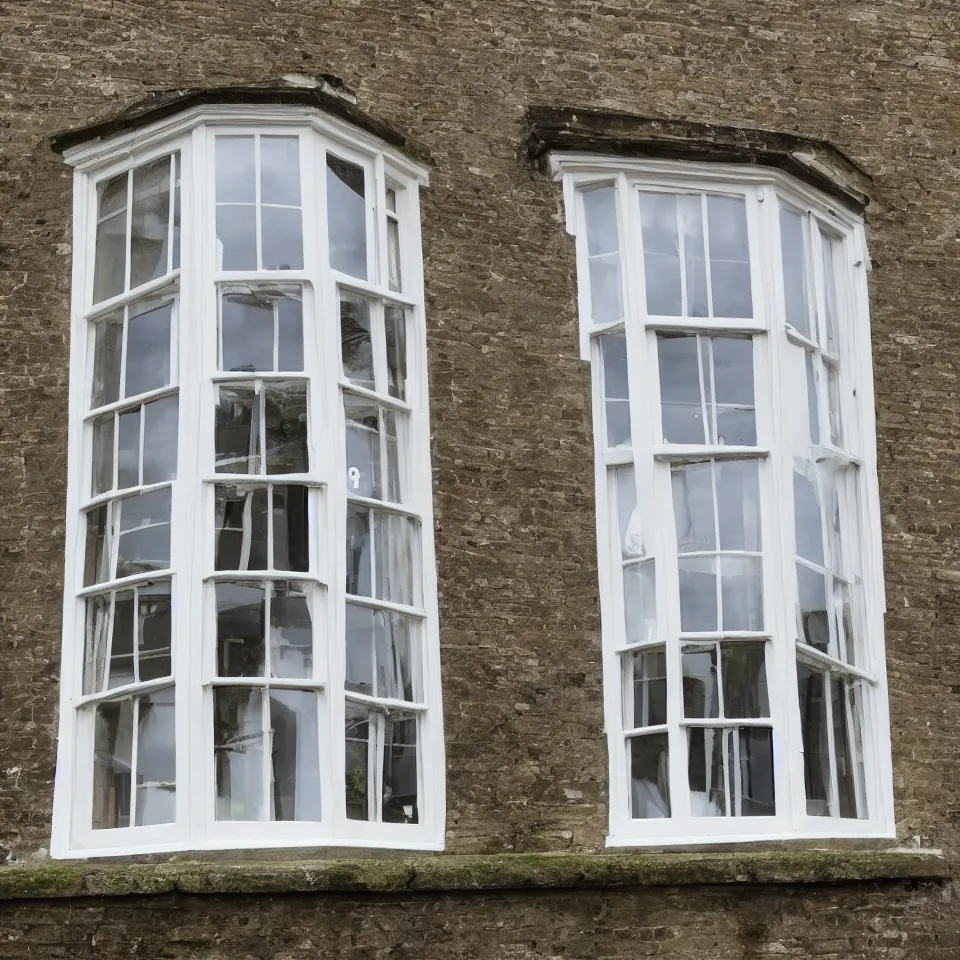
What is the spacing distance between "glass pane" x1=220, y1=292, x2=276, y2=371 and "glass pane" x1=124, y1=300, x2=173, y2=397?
1.10ft

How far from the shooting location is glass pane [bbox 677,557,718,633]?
378 inches

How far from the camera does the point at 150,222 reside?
31.7 ft

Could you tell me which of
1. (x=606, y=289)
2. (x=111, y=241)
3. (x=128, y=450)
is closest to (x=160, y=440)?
(x=128, y=450)

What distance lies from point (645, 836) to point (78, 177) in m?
4.75

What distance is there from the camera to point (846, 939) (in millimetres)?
9172

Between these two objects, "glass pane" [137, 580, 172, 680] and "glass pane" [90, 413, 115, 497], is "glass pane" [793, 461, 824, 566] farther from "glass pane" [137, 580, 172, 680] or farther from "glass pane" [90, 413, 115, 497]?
"glass pane" [90, 413, 115, 497]

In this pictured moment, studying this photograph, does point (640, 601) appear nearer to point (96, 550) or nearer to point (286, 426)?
point (286, 426)

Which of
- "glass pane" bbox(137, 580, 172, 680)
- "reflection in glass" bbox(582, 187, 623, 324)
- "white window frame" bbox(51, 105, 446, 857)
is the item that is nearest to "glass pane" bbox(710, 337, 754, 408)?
"reflection in glass" bbox(582, 187, 623, 324)

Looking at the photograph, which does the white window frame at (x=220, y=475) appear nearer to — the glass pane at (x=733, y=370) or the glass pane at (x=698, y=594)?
the glass pane at (x=698, y=594)

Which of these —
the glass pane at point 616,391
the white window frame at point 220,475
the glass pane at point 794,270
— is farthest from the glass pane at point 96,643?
the glass pane at point 794,270

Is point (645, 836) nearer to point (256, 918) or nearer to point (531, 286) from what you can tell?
point (256, 918)

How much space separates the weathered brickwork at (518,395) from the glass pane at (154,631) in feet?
1.63

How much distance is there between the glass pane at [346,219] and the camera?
31.8ft

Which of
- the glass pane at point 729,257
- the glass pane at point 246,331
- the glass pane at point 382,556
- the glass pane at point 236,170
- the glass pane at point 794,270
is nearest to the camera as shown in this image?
the glass pane at point 382,556
